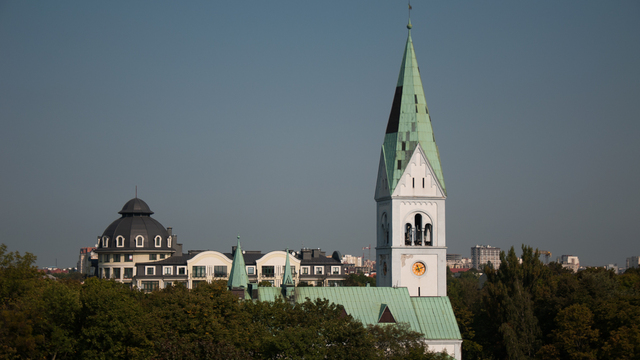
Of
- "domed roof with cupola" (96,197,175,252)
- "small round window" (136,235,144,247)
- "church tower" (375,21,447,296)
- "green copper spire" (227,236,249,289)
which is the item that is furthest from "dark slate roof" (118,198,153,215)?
"church tower" (375,21,447,296)

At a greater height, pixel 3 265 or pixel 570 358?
pixel 3 265

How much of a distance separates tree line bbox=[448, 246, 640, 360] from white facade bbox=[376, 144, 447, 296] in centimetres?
892

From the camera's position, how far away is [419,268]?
7331 cm

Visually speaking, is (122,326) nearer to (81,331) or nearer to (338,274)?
(81,331)

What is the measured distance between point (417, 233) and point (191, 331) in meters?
27.7

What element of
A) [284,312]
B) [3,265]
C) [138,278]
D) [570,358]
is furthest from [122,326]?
[138,278]

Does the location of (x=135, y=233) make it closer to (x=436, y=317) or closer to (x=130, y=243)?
(x=130, y=243)

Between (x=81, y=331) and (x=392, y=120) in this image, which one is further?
(x=392, y=120)

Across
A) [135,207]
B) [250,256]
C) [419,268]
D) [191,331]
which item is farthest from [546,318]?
[135,207]

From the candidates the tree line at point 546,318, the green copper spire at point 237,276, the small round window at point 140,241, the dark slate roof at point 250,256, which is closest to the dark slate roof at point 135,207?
the small round window at point 140,241

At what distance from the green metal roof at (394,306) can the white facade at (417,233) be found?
3378 millimetres

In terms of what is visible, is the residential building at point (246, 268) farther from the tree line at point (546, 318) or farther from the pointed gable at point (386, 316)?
the pointed gable at point (386, 316)

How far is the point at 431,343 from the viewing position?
2616 inches

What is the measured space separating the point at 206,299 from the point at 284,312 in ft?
20.4
